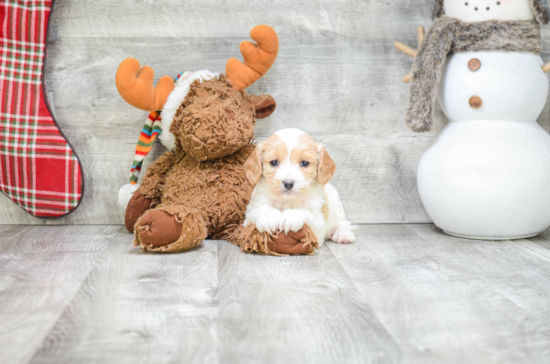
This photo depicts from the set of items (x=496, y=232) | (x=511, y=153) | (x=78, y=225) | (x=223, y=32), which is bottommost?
(x=78, y=225)

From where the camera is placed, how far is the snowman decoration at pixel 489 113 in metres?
1.32

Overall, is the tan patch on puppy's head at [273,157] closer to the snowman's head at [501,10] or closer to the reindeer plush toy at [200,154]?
the reindeer plush toy at [200,154]

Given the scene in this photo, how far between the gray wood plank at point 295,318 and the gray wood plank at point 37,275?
0.92ft

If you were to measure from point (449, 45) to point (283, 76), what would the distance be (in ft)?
1.63

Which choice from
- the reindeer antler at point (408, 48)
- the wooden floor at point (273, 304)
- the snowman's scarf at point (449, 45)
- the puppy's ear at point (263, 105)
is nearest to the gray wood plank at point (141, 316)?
the wooden floor at point (273, 304)

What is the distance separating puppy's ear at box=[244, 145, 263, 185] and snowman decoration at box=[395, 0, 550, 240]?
0.46 metres

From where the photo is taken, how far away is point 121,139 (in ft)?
5.10

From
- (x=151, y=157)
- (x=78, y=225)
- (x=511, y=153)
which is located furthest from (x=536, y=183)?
(x=78, y=225)

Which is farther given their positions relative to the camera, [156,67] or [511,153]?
[156,67]

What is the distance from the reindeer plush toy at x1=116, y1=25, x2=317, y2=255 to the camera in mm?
1190

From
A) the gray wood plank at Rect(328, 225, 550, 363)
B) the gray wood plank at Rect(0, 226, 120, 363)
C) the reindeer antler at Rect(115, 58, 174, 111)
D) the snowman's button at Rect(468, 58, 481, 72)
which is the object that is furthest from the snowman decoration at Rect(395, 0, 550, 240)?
the gray wood plank at Rect(0, 226, 120, 363)

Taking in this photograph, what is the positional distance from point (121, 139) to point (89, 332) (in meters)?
0.90

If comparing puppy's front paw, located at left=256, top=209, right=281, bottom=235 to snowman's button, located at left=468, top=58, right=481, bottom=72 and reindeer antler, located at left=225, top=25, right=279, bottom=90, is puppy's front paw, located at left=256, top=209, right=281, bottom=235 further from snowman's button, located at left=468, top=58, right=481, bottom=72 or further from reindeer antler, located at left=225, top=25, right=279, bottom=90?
snowman's button, located at left=468, top=58, right=481, bottom=72

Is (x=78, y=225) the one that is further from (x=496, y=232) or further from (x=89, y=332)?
(x=496, y=232)
